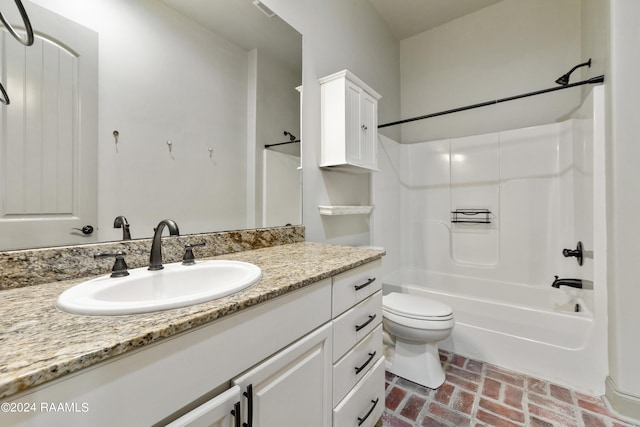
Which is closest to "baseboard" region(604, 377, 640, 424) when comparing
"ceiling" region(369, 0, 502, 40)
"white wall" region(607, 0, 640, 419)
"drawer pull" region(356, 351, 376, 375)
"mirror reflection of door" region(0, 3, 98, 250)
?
"white wall" region(607, 0, 640, 419)

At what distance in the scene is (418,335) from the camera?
162cm

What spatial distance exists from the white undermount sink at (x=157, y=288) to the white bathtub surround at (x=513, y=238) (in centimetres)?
167

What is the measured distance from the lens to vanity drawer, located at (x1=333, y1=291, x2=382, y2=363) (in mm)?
1001

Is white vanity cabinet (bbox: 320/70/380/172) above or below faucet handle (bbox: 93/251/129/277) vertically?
above

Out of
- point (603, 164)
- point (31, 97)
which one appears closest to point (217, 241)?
point (31, 97)

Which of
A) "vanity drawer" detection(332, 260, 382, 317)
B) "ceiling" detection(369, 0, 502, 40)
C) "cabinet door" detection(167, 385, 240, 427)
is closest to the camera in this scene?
"cabinet door" detection(167, 385, 240, 427)

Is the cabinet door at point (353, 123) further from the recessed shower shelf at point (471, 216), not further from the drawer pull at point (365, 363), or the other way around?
the recessed shower shelf at point (471, 216)

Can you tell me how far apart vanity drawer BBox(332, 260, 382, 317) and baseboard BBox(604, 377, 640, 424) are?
140 cm

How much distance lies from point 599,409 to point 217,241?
2.18 m

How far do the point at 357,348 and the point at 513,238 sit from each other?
206cm

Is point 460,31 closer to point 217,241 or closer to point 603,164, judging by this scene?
point 603,164

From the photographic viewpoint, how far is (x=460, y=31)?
270 cm

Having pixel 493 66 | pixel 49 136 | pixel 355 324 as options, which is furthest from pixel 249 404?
pixel 493 66

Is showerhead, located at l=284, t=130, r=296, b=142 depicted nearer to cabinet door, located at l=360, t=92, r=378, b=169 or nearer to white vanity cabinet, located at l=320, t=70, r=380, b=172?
white vanity cabinet, located at l=320, t=70, r=380, b=172
